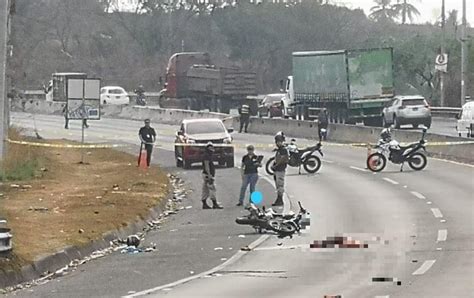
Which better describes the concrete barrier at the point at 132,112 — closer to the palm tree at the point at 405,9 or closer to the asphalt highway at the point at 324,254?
the asphalt highway at the point at 324,254

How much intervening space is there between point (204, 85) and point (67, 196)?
3902 centimetres

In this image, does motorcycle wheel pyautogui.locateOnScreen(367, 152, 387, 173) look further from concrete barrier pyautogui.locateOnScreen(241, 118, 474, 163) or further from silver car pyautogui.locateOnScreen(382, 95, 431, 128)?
silver car pyautogui.locateOnScreen(382, 95, 431, 128)

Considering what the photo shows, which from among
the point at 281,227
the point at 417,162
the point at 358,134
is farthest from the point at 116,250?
the point at 358,134

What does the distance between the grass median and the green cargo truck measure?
13223 mm

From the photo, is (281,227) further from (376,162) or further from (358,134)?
(358,134)

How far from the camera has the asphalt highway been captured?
1528 cm

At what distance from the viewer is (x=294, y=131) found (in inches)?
2131

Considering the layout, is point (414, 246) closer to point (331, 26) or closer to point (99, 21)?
point (331, 26)

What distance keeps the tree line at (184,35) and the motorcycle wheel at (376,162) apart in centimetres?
5018

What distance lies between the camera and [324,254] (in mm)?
18219

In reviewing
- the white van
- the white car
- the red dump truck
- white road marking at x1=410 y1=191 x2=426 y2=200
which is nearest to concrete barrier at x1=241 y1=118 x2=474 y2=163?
the white van

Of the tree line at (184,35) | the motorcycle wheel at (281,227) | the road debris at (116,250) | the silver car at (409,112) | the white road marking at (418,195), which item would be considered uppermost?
the tree line at (184,35)

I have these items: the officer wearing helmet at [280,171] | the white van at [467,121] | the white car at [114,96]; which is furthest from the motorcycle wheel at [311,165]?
the white car at [114,96]

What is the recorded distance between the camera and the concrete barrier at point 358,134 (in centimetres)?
3934
